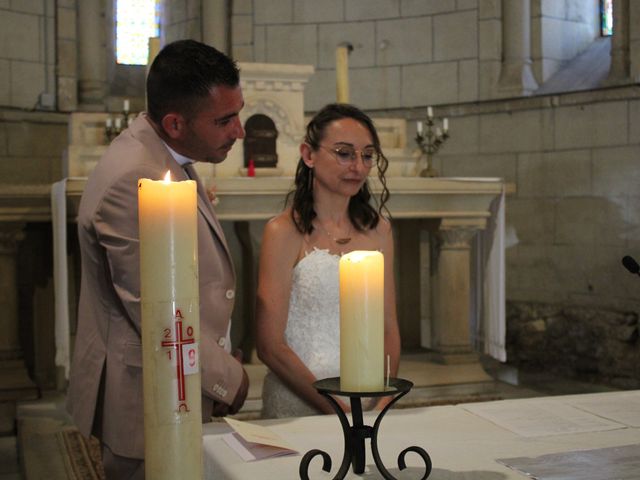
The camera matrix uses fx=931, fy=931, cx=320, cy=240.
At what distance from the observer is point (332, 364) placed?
8.89 feet

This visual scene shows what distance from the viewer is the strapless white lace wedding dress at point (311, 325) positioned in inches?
102

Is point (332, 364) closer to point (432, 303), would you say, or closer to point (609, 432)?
point (609, 432)

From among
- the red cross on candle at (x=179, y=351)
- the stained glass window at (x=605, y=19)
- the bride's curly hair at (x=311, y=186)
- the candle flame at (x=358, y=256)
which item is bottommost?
the red cross on candle at (x=179, y=351)

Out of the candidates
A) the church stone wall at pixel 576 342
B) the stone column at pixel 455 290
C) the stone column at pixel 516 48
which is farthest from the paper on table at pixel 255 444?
the stone column at pixel 516 48

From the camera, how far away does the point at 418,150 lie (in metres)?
6.55

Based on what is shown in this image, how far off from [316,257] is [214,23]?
20.6 ft

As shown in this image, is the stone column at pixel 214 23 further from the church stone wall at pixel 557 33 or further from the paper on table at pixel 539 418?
the paper on table at pixel 539 418

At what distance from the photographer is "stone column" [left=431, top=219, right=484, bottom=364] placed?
231 inches

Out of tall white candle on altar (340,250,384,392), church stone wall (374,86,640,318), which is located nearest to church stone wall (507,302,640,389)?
church stone wall (374,86,640,318)

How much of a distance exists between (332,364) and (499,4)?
19.7 ft

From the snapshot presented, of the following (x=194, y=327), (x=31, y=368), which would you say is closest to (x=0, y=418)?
(x=31, y=368)

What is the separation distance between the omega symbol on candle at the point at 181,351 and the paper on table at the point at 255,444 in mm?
557

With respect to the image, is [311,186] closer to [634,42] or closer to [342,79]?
[342,79]

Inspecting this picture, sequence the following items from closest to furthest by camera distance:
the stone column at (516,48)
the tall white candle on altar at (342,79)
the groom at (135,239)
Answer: the groom at (135,239) < the tall white candle on altar at (342,79) < the stone column at (516,48)
